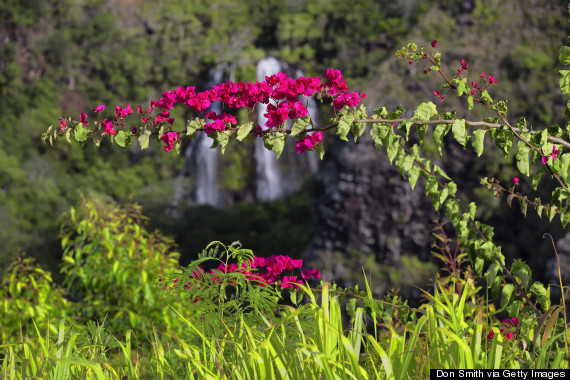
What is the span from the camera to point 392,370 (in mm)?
2359

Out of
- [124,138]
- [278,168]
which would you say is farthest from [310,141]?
[278,168]

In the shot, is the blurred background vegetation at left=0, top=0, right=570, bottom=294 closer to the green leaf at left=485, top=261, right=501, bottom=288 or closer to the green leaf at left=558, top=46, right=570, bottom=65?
the green leaf at left=558, top=46, right=570, bottom=65

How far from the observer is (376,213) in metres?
12.3

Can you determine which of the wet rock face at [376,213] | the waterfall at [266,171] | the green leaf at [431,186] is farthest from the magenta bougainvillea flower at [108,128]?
the waterfall at [266,171]

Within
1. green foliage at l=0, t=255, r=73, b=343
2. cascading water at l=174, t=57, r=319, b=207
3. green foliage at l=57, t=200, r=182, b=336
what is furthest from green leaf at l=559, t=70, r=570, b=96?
cascading water at l=174, t=57, r=319, b=207

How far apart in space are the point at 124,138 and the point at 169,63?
71.6 feet

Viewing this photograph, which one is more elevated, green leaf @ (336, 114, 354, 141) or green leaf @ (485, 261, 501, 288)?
green leaf @ (336, 114, 354, 141)

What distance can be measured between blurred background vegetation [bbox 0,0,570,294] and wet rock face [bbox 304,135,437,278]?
2302 millimetres

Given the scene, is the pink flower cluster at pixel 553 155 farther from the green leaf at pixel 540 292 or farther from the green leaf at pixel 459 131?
the green leaf at pixel 540 292

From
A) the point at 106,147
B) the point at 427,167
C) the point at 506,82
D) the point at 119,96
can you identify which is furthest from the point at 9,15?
the point at 427,167

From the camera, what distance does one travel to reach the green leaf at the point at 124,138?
2.91m

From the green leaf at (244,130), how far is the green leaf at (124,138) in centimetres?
58

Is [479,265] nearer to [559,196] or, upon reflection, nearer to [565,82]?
[559,196]

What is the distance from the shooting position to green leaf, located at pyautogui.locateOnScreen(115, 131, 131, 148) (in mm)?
2906
